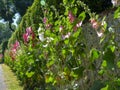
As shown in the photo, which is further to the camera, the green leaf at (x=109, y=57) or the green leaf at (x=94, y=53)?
the green leaf at (x=94, y=53)

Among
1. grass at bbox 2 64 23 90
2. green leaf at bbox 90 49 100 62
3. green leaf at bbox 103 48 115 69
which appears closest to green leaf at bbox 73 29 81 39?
green leaf at bbox 90 49 100 62

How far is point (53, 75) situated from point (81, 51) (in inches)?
39.9

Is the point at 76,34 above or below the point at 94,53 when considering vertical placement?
above

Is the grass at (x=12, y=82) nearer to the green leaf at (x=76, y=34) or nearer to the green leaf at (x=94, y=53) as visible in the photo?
the green leaf at (x=76, y=34)

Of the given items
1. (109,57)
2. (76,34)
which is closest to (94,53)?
(109,57)

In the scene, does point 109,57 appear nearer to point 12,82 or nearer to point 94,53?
point 94,53

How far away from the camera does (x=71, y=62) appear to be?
447 cm

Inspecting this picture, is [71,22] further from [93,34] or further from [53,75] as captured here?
[53,75]

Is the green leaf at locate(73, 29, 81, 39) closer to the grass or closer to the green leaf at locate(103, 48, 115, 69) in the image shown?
the green leaf at locate(103, 48, 115, 69)

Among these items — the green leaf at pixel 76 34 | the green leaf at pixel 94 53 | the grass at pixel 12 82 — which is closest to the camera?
the green leaf at pixel 94 53

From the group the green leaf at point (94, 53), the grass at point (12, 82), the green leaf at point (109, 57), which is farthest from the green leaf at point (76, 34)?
the grass at point (12, 82)

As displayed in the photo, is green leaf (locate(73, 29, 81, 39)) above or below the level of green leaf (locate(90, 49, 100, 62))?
above

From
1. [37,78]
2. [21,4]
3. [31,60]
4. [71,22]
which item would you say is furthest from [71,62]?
[21,4]

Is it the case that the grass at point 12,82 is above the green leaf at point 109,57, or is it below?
below
